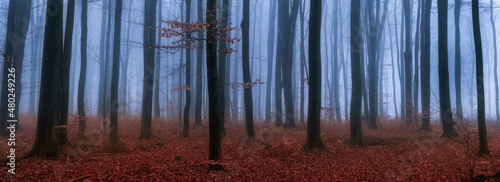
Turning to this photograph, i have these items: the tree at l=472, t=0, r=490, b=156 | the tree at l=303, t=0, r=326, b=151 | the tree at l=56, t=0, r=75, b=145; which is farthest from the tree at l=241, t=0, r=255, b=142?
the tree at l=472, t=0, r=490, b=156

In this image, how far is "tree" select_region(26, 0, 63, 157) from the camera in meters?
7.87

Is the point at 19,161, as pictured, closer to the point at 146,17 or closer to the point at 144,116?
the point at 144,116

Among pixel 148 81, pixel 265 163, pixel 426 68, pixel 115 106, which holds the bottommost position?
pixel 265 163

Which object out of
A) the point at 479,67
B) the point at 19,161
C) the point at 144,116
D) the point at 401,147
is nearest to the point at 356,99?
the point at 401,147

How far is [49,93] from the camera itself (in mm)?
7961

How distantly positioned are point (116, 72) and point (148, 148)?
3239mm

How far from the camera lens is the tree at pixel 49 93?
25.8 feet

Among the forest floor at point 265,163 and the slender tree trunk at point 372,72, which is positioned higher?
the slender tree trunk at point 372,72

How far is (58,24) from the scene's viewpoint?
822 centimetres

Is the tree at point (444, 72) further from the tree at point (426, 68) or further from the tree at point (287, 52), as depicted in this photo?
the tree at point (287, 52)

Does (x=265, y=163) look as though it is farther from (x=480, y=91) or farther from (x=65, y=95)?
(x=65, y=95)

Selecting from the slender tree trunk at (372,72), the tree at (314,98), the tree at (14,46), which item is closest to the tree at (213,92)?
the tree at (314,98)

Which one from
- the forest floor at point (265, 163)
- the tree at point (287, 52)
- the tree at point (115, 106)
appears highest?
the tree at point (287, 52)

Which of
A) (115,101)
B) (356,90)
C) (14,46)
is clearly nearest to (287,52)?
(356,90)
